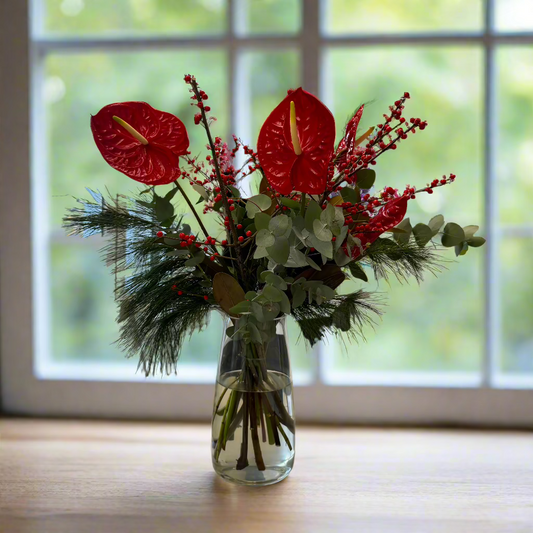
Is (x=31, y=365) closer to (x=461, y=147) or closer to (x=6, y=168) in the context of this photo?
(x=6, y=168)

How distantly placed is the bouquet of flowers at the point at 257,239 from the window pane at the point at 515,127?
0.56 metres

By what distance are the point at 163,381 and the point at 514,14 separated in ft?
3.79

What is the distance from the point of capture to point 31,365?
141 centimetres

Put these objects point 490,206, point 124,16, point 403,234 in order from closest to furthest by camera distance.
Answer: point 403,234 < point 490,206 < point 124,16

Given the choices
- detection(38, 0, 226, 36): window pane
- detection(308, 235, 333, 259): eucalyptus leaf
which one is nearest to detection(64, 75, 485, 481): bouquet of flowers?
detection(308, 235, 333, 259): eucalyptus leaf

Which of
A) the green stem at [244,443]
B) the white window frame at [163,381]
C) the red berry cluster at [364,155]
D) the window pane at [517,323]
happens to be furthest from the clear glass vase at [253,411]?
the window pane at [517,323]

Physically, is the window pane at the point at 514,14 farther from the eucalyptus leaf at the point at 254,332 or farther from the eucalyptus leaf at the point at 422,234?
the eucalyptus leaf at the point at 254,332

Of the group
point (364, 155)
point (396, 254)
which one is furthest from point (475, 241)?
point (364, 155)

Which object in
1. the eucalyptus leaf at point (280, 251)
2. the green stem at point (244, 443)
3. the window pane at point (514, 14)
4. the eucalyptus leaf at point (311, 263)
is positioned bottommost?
the green stem at point (244, 443)

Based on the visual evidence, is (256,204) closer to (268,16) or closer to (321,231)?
(321,231)

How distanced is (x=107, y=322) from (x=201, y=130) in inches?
20.9

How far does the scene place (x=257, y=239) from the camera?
31.1 inches

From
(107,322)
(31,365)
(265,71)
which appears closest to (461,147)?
(265,71)

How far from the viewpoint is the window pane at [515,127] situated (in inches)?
53.2
